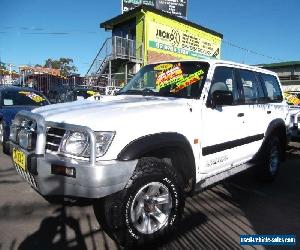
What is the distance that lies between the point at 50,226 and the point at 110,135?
1.61m

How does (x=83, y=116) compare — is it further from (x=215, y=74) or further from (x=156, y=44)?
(x=156, y=44)

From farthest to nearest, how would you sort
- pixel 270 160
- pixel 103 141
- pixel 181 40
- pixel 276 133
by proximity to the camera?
pixel 181 40, pixel 276 133, pixel 270 160, pixel 103 141

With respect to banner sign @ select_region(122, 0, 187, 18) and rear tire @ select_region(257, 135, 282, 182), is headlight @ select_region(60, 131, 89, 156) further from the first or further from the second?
banner sign @ select_region(122, 0, 187, 18)

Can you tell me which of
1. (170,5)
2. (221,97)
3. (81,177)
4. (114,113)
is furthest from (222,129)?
(170,5)

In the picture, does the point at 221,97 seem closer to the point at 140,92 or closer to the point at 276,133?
the point at 140,92

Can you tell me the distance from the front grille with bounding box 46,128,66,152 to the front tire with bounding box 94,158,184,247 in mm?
671

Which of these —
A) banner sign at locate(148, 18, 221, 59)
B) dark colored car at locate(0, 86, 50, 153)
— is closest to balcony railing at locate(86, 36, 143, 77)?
banner sign at locate(148, 18, 221, 59)

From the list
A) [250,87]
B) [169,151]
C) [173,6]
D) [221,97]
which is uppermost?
[173,6]

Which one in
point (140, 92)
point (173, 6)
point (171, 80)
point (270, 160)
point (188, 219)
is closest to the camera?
point (188, 219)

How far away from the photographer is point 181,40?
84.6 feet

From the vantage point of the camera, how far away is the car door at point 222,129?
13.3 feet

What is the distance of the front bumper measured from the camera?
9.57ft

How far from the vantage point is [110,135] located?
3031 mm

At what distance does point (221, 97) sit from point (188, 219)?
5.14 ft
